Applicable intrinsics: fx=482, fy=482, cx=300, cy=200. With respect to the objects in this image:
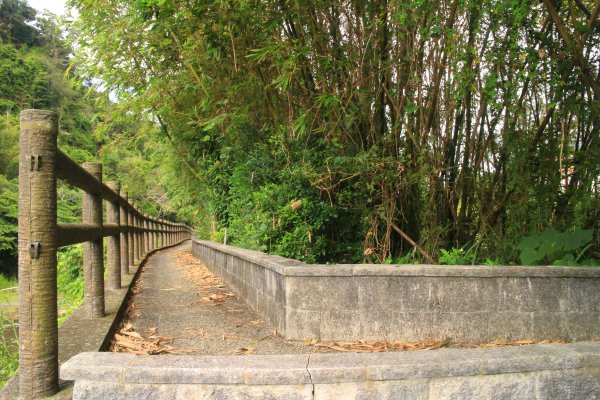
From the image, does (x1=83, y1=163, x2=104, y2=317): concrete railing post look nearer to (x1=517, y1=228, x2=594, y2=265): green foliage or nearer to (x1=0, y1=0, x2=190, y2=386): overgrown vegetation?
(x1=517, y1=228, x2=594, y2=265): green foliage

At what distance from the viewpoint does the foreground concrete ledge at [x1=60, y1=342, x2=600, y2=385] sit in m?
2.06

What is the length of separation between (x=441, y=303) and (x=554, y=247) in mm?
1145

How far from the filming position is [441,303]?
3371mm

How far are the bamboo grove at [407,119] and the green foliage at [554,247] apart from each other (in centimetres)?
53

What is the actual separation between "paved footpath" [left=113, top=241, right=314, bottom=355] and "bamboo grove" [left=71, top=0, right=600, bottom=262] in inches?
31.8

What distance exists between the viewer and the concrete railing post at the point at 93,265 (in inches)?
133

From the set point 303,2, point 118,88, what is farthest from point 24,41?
point 303,2

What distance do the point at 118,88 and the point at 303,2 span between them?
4.45m

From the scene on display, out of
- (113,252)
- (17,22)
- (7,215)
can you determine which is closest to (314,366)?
(113,252)

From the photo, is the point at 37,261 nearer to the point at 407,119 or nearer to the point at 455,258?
the point at 455,258

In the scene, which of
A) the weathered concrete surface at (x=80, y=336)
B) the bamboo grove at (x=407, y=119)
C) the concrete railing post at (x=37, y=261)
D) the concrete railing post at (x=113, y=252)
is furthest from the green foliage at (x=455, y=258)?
the concrete railing post at (x=37, y=261)

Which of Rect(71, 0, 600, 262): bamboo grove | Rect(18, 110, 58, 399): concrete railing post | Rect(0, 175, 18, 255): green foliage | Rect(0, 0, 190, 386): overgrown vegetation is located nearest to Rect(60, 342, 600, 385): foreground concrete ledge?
Rect(18, 110, 58, 399): concrete railing post

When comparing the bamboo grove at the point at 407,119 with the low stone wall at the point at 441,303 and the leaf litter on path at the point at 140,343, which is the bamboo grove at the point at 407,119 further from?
the leaf litter on path at the point at 140,343

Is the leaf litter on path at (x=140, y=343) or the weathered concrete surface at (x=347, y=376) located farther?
the leaf litter on path at (x=140, y=343)
